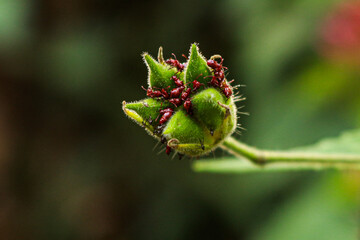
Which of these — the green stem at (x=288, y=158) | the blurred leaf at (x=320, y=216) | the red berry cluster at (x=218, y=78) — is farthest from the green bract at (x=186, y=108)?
the blurred leaf at (x=320, y=216)

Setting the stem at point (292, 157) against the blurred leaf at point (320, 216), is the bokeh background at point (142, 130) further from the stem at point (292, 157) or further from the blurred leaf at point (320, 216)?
the stem at point (292, 157)

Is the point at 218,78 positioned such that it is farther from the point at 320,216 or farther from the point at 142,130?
the point at 142,130

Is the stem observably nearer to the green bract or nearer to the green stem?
the green stem

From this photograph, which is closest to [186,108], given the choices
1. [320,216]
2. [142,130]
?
[320,216]

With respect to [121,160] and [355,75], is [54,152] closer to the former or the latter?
[121,160]

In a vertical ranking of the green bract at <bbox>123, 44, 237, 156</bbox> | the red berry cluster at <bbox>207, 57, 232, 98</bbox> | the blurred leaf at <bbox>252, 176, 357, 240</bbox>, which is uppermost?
the blurred leaf at <bbox>252, 176, 357, 240</bbox>

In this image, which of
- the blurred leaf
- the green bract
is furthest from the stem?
the blurred leaf
